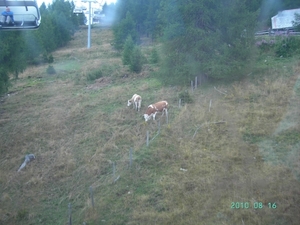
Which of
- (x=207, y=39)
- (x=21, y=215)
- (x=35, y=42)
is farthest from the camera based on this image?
(x=35, y=42)

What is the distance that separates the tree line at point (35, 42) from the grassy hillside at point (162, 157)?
2837 mm

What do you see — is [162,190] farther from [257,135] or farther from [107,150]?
[257,135]

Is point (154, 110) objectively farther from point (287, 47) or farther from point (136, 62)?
point (287, 47)

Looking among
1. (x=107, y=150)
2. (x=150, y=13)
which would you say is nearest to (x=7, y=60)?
(x=107, y=150)

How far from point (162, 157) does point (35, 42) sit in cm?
2844

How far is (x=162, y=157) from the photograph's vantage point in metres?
10.4

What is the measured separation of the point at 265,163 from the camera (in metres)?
9.24

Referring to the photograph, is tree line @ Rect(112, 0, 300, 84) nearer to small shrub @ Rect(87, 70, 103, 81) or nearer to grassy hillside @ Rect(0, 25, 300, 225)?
grassy hillside @ Rect(0, 25, 300, 225)

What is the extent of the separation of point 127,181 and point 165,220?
234 centimetres

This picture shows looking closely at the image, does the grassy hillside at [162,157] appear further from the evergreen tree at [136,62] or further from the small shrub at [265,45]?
the evergreen tree at [136,62]

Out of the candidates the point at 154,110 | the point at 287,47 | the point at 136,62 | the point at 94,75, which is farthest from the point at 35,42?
the point at 287,47

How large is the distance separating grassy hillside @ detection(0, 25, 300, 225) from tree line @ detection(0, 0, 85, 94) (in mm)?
2837

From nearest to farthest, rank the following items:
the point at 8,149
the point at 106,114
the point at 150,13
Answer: the point at 8,149, the point at 106,114, the point at 150,13

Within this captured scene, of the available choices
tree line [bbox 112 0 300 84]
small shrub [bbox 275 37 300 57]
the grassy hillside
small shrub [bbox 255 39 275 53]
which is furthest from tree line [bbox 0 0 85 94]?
small shrub [bbox 275 37 300 57]
